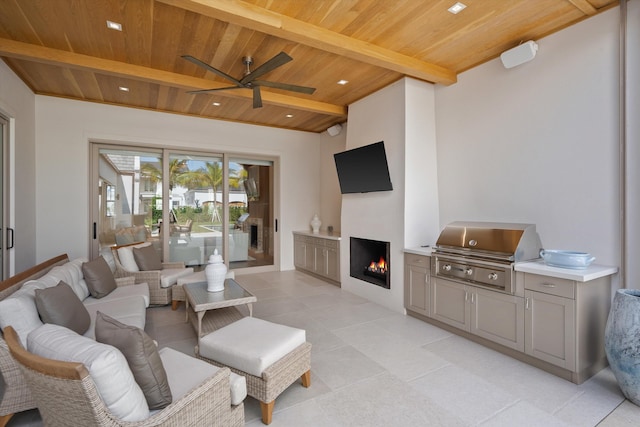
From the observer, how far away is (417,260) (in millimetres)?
3914

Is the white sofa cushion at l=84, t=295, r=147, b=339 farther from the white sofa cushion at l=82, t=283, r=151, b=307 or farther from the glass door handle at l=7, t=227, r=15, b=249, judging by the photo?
the glass door handle at l=7, t=227, r=15, b=249

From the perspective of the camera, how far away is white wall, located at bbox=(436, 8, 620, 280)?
2.82m

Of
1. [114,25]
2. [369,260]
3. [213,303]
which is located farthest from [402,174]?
[114,25]

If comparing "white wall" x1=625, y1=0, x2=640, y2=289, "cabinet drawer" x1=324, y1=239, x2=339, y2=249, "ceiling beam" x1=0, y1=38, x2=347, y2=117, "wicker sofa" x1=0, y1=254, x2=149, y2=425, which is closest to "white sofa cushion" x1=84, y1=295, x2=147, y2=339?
"wicker sofa" x1=0, y1=254, x2=149, y2=425

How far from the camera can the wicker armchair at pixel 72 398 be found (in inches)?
45.0

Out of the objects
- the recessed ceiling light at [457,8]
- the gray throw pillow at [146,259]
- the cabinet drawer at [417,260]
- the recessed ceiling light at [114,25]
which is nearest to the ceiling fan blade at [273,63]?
the recessed ceiling light at [114,25]

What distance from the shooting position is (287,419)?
211cm

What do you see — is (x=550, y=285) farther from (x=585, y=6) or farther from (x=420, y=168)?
(x=585, y=6)

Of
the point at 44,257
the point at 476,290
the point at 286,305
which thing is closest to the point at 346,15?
the point at 476,290

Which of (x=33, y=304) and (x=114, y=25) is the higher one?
(x=114, y=25)

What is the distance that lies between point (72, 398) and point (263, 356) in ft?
3.54

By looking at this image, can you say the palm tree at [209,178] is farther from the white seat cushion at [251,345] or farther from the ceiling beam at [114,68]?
Answer: the white seat cushion at [251,345]

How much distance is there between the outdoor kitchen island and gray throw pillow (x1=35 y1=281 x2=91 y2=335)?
3.43m

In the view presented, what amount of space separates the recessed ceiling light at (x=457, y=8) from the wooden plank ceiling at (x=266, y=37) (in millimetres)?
39
